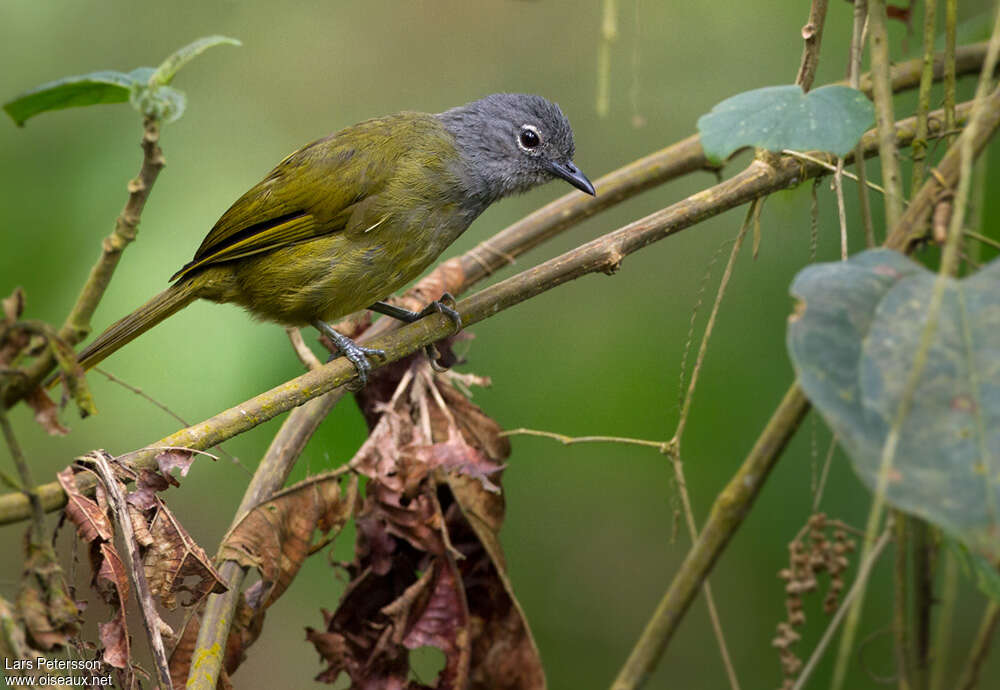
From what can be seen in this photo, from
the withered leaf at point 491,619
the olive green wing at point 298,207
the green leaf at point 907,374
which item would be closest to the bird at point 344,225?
the olive green wing at point 298,207

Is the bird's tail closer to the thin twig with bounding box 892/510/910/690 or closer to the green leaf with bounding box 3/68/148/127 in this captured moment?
the green leaf with bounding box 3/68/148/127

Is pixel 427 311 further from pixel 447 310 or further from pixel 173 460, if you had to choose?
pixel 173 460

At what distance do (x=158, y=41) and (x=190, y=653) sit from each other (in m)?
3.46

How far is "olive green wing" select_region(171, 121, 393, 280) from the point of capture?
10.8 feet

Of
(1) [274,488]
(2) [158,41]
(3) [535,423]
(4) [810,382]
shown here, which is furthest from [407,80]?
(4) [810,382]

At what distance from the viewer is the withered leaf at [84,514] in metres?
1.70

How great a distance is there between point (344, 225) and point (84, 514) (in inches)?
68.8

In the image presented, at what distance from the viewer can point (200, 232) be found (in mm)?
3859

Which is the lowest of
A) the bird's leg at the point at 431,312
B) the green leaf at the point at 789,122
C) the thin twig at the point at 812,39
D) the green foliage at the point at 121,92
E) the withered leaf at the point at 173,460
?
the withered leaf at the point at 173,460

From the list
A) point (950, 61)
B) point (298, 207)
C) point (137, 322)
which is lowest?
point (137, 322)

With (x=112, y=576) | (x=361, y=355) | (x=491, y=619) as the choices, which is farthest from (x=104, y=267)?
(x=491, y=619)

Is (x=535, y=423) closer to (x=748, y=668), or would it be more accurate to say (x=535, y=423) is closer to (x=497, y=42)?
(x=748, y=668)

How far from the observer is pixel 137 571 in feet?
5.54

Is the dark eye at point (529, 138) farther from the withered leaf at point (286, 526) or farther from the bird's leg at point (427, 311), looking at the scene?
the withered leaf at point (286, 526)
